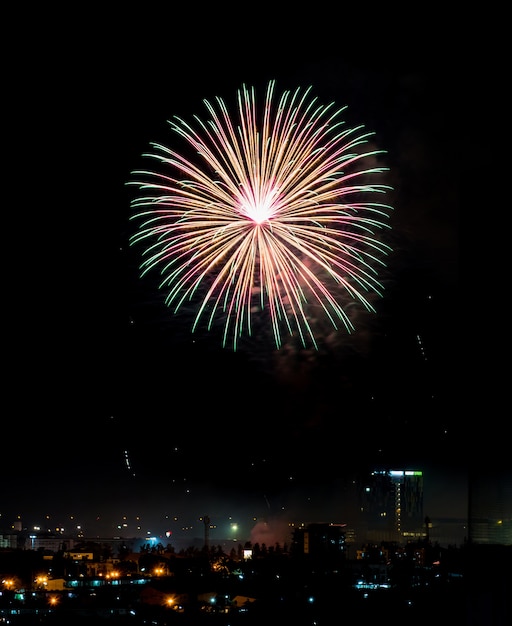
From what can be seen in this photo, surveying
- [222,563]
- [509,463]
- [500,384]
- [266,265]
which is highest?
[266,265]

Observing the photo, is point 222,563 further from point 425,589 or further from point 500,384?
point 500,384

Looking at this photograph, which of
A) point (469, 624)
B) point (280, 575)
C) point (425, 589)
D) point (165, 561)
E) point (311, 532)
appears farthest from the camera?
point (311, 532)

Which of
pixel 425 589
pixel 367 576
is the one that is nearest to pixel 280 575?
pixel 367 576

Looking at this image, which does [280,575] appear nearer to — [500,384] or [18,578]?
[18,578]

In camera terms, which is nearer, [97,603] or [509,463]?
[509,463]

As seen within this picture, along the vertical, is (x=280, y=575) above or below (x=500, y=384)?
below

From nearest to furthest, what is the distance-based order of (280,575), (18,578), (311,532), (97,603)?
(97,603), (280,575), (18,578), (311,532)
